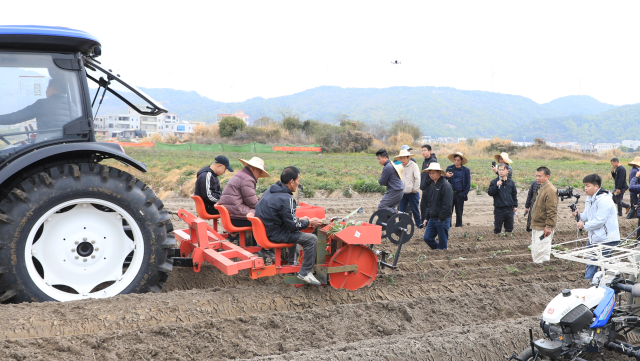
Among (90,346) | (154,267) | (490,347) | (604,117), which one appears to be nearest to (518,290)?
(490,347)

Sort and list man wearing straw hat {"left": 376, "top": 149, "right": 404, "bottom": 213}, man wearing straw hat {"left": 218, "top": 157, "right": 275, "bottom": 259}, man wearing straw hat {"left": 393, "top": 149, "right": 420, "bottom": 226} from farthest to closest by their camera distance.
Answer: man wearing straw hat {"left": 393, "top": 149, "right": 420, "bottom": 226} < man wearing straw hat {"left": 376, "top": 149, "right": 404, "bottom": 213} < man wearing straw hat {"left": 218, "top": 157, "right": 275, "bottom": 259}

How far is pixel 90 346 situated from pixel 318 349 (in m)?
1.96

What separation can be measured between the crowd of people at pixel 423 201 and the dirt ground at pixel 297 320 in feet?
2.01

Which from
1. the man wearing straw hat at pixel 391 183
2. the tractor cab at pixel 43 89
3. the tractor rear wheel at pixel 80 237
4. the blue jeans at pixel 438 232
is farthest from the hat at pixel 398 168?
the tractor cab at pixel 43 89

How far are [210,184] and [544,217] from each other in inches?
211

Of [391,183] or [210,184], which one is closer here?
[210,184]

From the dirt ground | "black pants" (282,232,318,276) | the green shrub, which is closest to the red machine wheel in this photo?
the dirt ground

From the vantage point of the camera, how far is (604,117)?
636ft

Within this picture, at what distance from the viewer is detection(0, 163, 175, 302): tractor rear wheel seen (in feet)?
13.0

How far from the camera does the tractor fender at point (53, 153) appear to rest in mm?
3921

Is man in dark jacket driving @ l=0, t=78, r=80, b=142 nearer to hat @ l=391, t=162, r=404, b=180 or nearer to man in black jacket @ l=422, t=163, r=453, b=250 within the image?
hat @ l=391, t=162, r=404, b=180

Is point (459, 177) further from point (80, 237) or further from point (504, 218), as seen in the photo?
point (80, 237)

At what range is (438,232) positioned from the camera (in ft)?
25.8

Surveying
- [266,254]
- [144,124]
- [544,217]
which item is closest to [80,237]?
[266,254]
